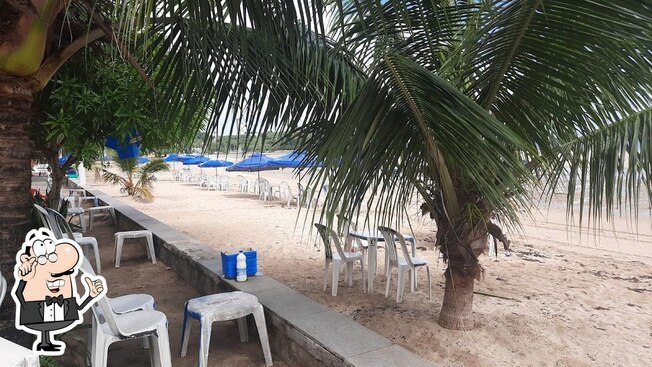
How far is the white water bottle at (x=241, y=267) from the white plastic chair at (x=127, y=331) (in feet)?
3.83

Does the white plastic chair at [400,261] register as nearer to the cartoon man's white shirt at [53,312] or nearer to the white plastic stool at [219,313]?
the white plastic stool at [219,313]

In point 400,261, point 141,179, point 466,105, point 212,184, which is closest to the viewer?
point 466,105

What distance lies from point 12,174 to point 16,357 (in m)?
1.57

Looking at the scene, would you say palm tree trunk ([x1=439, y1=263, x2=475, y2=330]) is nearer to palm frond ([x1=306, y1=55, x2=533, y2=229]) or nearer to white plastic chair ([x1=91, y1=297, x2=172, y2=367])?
palm frond ([x1=306, y1=55, x2=533, y2=229])

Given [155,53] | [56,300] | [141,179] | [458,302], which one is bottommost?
[458,302]

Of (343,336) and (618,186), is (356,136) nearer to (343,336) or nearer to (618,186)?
(343,336)

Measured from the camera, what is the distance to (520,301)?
416 centimetres

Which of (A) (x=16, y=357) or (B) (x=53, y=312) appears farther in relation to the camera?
(B) (x=53, y=312)

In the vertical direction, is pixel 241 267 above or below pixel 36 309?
below

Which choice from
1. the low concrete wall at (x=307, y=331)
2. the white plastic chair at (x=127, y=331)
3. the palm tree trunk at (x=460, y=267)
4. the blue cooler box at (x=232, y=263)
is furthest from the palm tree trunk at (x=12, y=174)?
the palm tree trunk at (x=460, y=267)

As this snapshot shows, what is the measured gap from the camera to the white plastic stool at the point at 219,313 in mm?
2529

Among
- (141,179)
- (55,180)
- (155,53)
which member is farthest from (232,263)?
(141,179)

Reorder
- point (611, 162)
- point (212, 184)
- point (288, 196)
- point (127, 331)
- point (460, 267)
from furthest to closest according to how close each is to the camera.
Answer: point (212, 184), point (288, 196), point (460, 267), point (611, 162), point (127, 331)

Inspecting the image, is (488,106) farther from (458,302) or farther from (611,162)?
(458,302)
